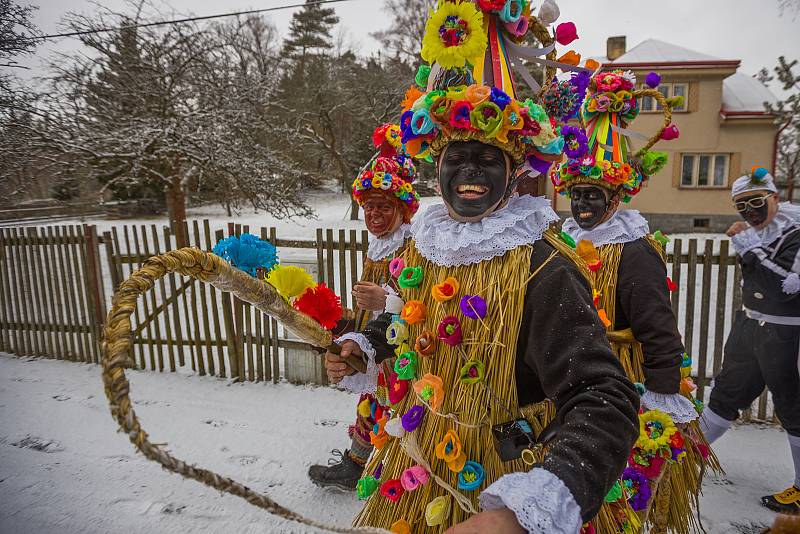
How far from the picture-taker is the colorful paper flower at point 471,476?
1320 millimetres

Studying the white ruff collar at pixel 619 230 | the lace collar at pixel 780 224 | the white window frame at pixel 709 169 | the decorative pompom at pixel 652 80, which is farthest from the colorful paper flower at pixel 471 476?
the white window frame at pixel 709 169

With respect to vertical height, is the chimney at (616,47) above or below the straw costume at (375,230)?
above

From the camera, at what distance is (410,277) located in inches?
62.3

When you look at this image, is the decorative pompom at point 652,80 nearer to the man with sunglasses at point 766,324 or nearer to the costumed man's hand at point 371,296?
the man with sunglasses at point 766,324

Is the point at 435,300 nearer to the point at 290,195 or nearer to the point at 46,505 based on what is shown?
the point at 46,505

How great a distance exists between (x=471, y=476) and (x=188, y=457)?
3186 millimetres

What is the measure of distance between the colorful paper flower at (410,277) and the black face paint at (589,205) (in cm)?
161

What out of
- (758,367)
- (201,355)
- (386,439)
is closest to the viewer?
(386,439)

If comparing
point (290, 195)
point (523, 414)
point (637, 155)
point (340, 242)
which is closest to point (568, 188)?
point (637, 155)

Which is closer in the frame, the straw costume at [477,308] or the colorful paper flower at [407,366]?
the straw costume at [477,308]

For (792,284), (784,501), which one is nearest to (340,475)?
(784,501)

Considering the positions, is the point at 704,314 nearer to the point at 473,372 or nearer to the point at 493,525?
the point at 473,372

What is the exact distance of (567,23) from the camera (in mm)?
1758

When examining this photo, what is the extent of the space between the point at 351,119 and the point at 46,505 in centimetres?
1803
